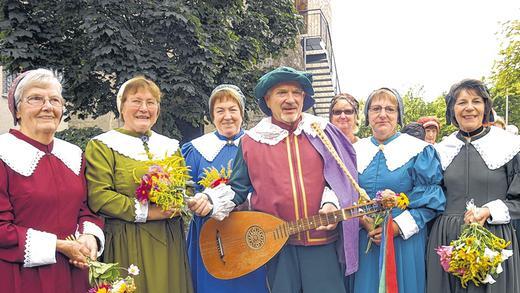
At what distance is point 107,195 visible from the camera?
3.25 meters

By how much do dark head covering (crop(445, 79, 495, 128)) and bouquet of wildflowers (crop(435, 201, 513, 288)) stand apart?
2.89ft

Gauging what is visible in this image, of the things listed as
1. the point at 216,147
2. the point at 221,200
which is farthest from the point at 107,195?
the point at 216,147

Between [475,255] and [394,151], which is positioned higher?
[394,151]

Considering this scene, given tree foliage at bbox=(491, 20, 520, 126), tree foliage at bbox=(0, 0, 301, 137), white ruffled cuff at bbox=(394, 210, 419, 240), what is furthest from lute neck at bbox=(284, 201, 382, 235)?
tree foliage at bbox=(491, 20, 520, 126)

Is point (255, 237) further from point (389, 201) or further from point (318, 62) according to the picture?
point (318, 62)

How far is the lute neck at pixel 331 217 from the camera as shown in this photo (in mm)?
3182

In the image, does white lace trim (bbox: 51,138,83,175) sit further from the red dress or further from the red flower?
the red flower

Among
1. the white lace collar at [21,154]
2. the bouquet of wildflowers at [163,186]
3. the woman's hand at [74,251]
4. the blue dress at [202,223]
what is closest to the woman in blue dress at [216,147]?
the blue dress at [202,223]

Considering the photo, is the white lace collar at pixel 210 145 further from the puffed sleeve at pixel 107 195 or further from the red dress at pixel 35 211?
the red dress at pixel 35 211

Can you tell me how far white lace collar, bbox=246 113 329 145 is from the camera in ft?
11.4

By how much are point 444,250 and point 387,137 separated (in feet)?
3.27

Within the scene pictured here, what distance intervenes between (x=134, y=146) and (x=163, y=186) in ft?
1.56

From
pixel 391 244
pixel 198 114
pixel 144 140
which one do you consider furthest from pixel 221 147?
pixel 198 114

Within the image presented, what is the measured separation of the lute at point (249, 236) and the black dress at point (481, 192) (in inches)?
25.6
